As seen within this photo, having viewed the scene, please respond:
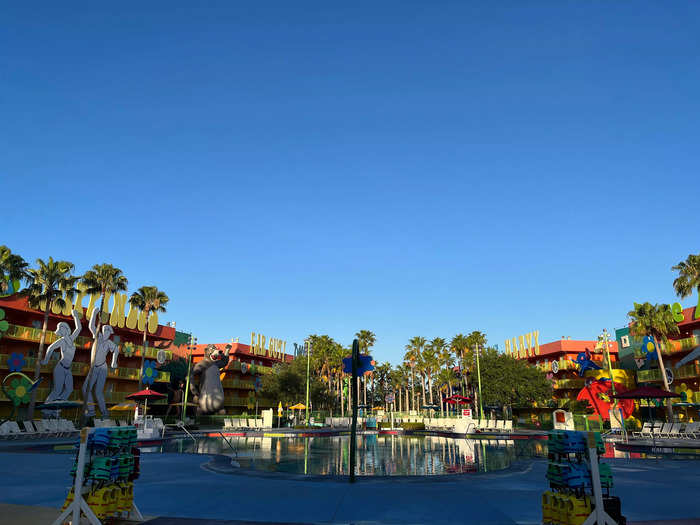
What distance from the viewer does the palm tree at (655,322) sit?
4722cm

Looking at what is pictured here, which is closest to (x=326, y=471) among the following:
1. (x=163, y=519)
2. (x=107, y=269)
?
(x=163, y=519)

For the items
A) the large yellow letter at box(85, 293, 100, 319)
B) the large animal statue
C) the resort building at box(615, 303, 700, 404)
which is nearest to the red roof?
the resort building at box(615, 303, 700, 404)

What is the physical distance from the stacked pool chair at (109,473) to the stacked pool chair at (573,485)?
19.4 feet

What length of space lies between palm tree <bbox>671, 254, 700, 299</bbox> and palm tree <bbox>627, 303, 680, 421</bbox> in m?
4.88

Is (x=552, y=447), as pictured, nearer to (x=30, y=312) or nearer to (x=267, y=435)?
(x=267, y=435)

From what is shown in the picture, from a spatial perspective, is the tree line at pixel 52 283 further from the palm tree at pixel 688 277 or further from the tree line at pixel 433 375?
the palm tree at pixel 688 277

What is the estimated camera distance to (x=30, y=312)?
44000 mm

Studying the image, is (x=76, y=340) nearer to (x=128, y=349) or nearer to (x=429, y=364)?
(x=128, y=349)

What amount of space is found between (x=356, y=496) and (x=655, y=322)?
49404 millimetres

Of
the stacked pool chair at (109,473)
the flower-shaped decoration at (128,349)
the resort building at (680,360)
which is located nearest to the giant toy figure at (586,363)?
the resort building at (680,360)

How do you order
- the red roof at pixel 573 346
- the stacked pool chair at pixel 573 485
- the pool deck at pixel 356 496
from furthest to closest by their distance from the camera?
the red roof at pixel 573 346 < the pool deck at pixel 356 496 < the stacked pool chair at pixel 573 485

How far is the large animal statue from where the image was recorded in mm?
51781

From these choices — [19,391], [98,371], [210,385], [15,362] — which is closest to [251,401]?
[210,385]

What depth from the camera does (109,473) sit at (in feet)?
21.1
